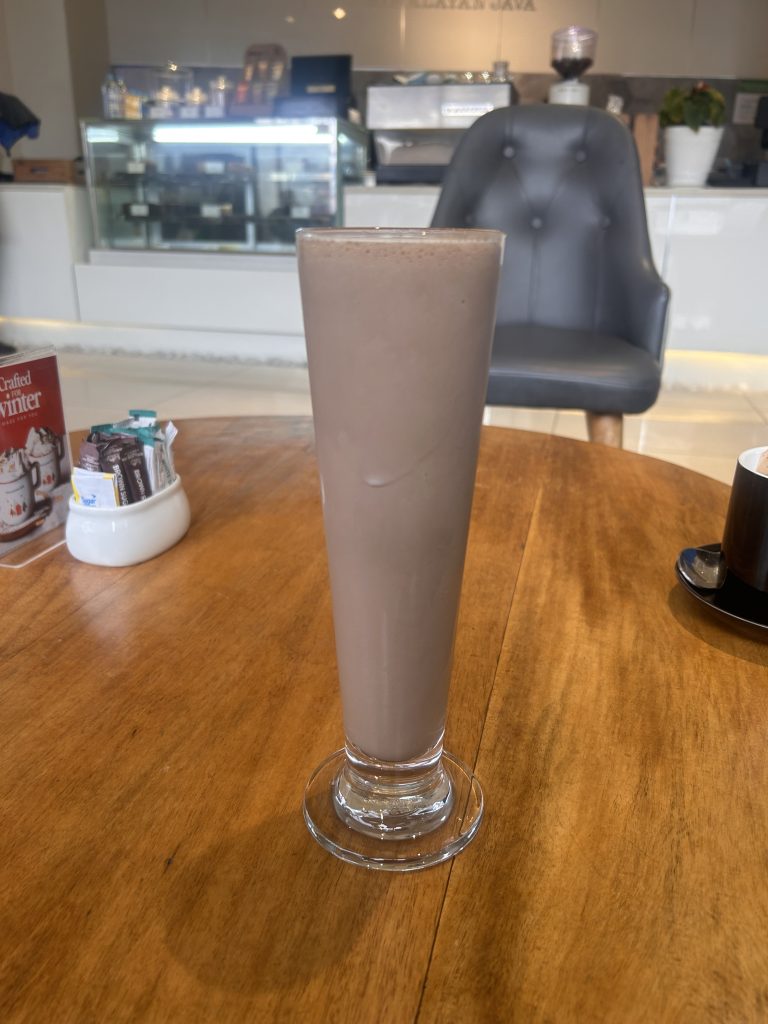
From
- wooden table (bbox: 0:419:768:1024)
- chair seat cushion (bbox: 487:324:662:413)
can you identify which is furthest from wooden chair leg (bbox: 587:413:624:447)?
wooden table (bbox: 0:419:768:1024)

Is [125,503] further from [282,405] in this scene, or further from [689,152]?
[689,152]

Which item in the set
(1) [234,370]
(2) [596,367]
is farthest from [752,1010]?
(1) [234,370]

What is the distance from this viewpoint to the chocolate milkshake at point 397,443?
0.27 metres

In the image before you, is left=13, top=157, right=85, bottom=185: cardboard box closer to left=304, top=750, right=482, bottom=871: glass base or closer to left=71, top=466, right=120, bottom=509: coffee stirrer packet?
left=71, top=466, right=120, bottom=509: coffee stirrer packet

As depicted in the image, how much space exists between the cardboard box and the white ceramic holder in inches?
137

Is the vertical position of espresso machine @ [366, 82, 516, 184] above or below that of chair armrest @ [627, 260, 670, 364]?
above

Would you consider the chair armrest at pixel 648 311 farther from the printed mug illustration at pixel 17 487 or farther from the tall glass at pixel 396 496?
the tall glass at pixel 396 496

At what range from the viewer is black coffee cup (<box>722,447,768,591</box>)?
0.51m

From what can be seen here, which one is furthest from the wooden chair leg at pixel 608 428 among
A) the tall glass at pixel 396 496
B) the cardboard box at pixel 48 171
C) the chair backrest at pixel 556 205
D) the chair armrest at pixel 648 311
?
the cardboard box at pixel 48 171

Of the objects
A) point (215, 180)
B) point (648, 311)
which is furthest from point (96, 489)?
point (215, 180)

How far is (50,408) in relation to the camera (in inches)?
26.3

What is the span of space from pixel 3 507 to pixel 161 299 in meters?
3.16

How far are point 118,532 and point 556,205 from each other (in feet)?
5.61

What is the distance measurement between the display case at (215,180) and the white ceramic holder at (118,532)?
290 cm
